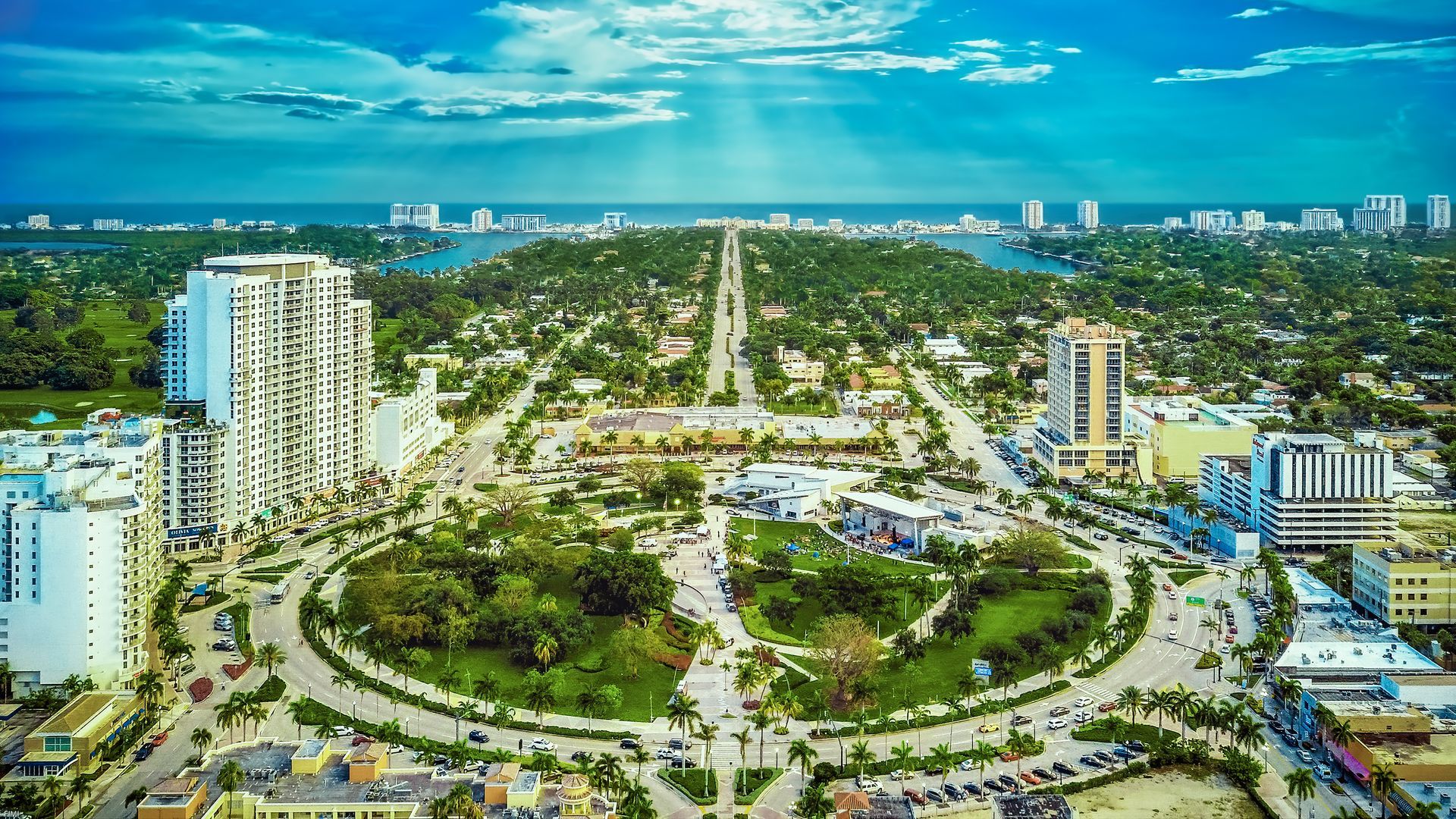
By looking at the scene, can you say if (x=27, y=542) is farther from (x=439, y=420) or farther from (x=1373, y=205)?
(x=1373, y=205)

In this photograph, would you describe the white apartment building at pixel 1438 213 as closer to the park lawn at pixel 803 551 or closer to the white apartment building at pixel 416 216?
the park lawn at pixel 803 551

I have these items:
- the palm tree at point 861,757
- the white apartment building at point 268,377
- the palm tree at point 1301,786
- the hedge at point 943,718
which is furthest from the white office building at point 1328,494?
the white apartment building at point 268,377

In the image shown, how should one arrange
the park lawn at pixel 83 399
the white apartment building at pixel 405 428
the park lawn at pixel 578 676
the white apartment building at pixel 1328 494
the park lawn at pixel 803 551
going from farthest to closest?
the park lawn at pixel 83 399 → the white apartment building at pixel 405 428 → the white apartment building at pixel 1328 494 → the park lawn at pixel 803 551 → the park lawn at pixel 578 676

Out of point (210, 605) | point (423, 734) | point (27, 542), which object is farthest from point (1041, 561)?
point (27, 542)

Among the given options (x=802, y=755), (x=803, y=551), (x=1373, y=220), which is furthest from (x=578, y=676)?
(x=1373, y=220)

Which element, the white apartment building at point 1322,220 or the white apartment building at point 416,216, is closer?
the white apartment building at point 1322,220

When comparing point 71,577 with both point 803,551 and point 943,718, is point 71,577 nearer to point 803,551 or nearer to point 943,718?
point 943,718
